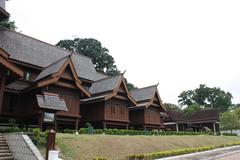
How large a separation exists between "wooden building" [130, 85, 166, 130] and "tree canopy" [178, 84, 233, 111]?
5775 cm

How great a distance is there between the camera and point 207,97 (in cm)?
8906

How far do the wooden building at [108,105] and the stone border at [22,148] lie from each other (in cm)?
1310

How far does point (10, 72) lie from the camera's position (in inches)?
637

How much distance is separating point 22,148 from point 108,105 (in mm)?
15150

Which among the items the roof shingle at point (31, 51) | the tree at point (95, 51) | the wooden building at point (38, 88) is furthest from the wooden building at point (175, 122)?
the wooden building at point (38, 88)

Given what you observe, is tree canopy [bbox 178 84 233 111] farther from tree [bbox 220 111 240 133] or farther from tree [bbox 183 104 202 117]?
tree [bbox 220 111 240 133]

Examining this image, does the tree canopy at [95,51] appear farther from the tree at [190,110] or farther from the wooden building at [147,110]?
the wooden building at [147,110]

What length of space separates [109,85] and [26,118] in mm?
9417

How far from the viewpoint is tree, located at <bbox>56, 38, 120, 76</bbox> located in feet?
194

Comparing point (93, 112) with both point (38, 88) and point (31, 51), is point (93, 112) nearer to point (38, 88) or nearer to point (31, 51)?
point (38, 88)

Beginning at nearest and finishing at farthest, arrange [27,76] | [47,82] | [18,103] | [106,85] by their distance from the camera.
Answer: [47,82], [18,103], [27,76], [106,85]

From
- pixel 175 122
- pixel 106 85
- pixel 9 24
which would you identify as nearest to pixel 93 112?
pixel 106 85

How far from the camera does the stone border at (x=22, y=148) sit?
38.4ft

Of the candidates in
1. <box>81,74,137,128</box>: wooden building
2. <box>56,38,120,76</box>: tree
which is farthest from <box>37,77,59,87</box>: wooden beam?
<box>56,38,120,76</box>: tree
